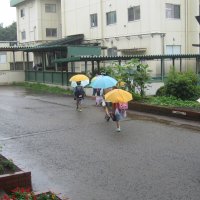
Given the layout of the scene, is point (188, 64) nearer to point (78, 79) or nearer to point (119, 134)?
point (78, 79)

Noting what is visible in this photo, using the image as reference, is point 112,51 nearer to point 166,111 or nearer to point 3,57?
point 3,57

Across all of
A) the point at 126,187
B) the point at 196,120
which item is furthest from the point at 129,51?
the point at 126,187

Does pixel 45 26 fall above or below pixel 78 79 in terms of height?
above

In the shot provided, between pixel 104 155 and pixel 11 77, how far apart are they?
28055 millimetres

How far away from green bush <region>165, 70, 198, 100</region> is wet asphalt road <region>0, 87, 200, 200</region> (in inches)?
139

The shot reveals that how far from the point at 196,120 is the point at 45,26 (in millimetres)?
38996

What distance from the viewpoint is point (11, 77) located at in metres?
37.2

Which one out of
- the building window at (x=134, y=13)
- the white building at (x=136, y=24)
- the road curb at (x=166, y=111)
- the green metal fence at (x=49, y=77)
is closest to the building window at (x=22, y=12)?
the white building at (x=136, y=24)

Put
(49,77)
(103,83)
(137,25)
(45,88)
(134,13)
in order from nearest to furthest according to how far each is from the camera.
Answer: (103,83) → (45,88) → (49,77) → (137,25) → (134,13)

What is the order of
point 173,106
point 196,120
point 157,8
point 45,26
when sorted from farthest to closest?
point 45,26
point 157,8
point 173,106
point 196,120

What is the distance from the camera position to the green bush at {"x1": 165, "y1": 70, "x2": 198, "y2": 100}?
20.1 metres

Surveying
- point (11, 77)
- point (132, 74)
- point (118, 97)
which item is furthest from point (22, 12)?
point (118, 97)

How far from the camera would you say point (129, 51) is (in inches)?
1473

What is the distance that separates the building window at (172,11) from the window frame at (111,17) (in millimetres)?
5271
